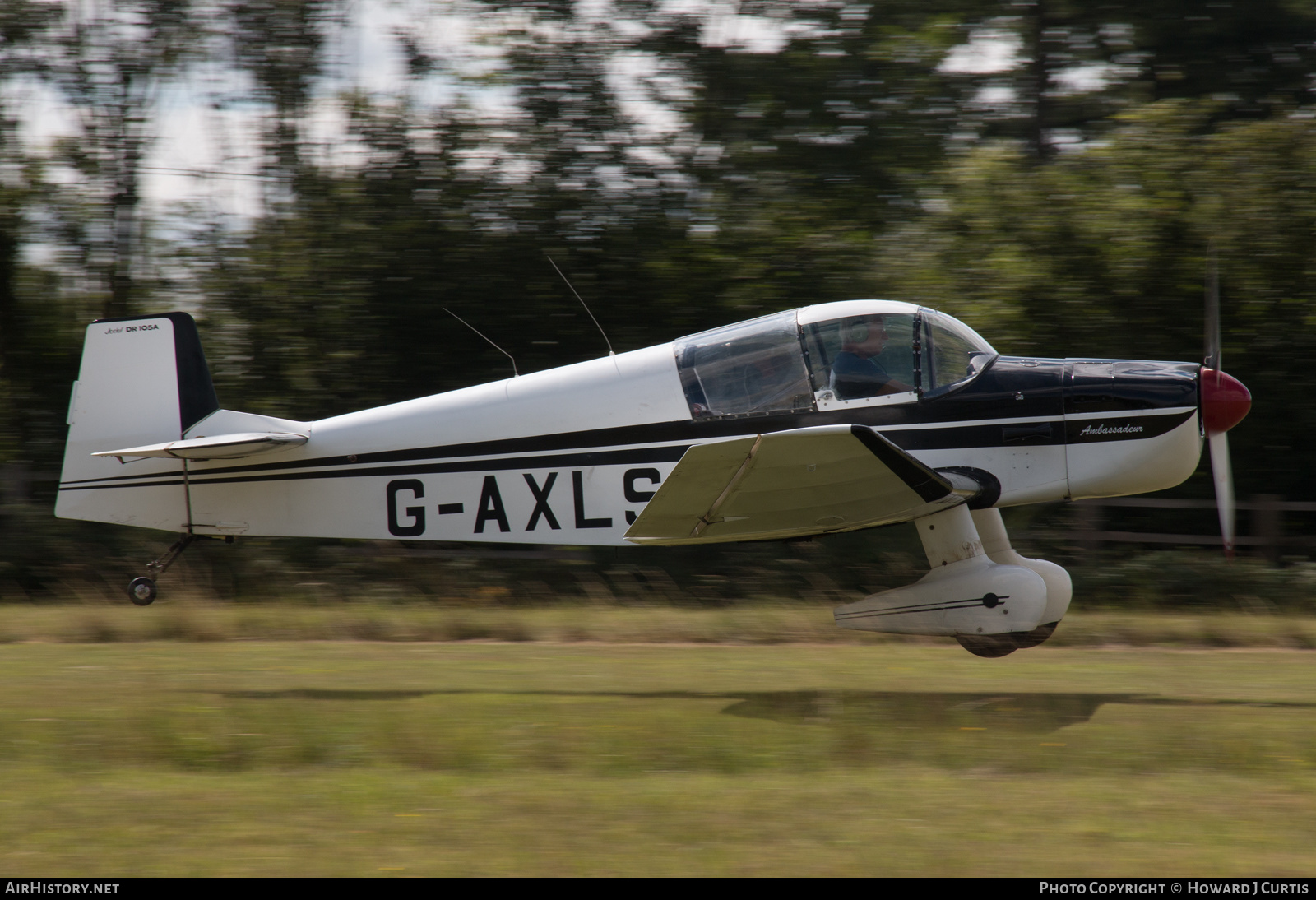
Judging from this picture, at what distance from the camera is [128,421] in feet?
25.1

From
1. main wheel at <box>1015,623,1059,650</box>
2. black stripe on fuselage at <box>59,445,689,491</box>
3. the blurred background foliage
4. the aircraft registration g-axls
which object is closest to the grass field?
main wheel at <box>1015,623,1059,650</box>

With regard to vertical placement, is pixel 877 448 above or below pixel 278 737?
above

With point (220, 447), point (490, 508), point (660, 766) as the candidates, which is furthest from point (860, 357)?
point (220, 447)

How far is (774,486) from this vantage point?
20.8ft

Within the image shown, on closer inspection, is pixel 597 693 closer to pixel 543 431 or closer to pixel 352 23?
pixel 543 431

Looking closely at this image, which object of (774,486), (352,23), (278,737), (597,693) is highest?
(352,23)

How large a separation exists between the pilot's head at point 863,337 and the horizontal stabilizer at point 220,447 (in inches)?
146

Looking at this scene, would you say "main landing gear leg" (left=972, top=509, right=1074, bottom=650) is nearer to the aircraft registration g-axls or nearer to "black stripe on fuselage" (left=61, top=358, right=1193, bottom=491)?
the aircraft registration g-axls

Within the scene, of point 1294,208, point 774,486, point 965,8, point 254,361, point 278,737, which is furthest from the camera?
point 965,8

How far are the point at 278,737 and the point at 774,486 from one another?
3.01 metres

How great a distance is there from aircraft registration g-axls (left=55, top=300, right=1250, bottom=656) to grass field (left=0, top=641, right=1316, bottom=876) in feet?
2.72

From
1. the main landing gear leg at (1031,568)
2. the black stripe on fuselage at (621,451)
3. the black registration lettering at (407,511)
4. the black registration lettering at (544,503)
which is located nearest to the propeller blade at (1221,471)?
the black stripe on fuselage at (621,451)

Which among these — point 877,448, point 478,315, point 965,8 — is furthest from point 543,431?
point 965,8

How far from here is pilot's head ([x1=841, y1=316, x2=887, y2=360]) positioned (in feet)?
22.7
